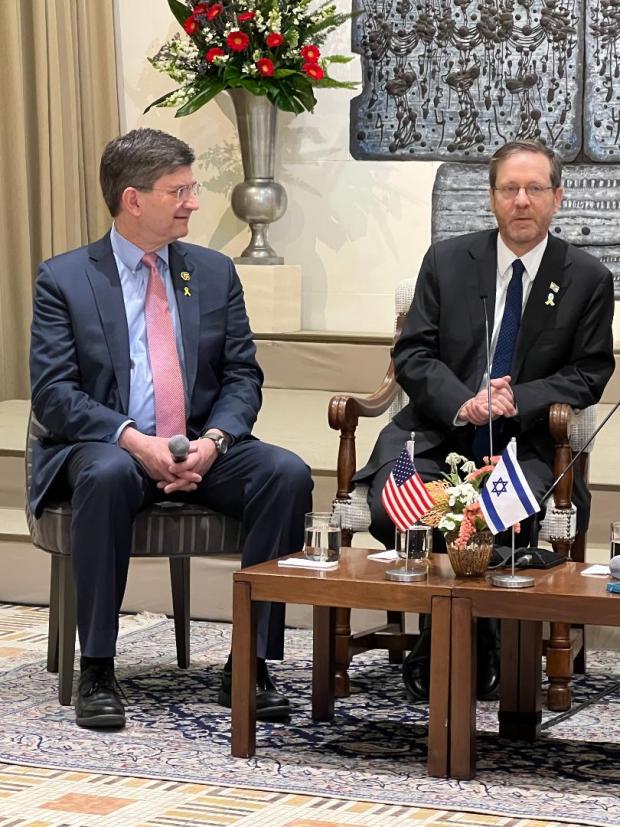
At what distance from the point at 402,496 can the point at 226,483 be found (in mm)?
689

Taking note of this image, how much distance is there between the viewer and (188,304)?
4.05 m

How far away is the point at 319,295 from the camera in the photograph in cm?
759

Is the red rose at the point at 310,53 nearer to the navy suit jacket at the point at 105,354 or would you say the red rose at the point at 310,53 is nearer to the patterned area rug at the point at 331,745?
the navy suit jacket at the point at 105,354

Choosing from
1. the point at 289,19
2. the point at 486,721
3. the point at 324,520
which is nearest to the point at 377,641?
the point at 486,721

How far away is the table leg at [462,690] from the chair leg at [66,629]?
108cm

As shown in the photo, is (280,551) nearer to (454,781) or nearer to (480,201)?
(454,781)

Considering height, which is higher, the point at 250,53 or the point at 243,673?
the point at 250,53

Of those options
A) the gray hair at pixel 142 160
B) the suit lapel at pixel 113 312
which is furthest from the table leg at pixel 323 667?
the gray hair at pixel 142 160

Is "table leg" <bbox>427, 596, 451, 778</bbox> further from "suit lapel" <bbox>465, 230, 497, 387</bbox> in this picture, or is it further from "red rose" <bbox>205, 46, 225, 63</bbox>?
"red rose" <bbox>205, 46, 225, 63</bbox>

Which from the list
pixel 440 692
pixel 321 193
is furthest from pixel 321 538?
pixel 321 193

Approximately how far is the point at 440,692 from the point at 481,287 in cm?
143

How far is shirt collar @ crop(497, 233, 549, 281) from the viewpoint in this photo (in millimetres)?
4211

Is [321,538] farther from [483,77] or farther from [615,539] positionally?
[483,77]

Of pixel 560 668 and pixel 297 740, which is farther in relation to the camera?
pixel 560 668
